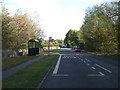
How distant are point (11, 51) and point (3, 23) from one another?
508 inches

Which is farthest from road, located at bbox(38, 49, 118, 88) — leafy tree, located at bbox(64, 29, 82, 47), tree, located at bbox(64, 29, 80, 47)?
tree, located at bbox(64, 29, 80, 47)

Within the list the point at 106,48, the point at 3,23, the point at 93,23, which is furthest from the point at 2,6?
the point at 93,23

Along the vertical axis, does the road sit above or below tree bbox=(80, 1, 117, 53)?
below

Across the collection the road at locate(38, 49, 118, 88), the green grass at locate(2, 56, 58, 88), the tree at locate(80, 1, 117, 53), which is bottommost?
the road at locate(38, 49, 118, 88)

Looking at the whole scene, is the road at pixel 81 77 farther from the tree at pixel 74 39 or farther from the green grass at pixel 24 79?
the tree at pixel 74 39

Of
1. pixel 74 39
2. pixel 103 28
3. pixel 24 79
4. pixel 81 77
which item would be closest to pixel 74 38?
pixel 74 39

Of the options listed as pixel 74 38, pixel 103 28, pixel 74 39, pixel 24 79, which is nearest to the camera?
pixel 24 79

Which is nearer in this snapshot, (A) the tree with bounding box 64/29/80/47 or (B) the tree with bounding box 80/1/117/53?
(B) the tree with bounding box 80/1/117/53

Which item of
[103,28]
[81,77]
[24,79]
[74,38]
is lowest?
[81,77]

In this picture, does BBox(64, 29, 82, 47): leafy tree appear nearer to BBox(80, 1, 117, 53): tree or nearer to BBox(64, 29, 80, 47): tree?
BBox(64, 29, 80, 47): tree

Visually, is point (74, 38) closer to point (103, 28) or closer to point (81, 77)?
point (103, 28)

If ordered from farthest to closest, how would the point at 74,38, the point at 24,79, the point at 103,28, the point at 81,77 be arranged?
the point at 74,38
the point at 103,28
the point at 81,77
the point at 24,79

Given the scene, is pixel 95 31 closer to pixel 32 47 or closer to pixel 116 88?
pixel 32 47

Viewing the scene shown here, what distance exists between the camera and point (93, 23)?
57031mm
